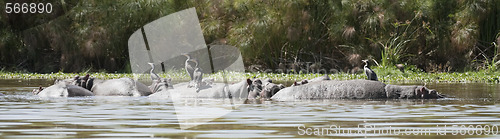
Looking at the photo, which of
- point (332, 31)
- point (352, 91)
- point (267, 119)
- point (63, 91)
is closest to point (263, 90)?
point (352, 91)

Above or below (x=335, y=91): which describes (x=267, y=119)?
below

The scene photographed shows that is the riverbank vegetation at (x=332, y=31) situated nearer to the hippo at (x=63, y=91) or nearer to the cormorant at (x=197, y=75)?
the cormorant at (x=197, y=75)

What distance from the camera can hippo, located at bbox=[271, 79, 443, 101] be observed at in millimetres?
11086

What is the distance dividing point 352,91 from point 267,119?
12.8 feet

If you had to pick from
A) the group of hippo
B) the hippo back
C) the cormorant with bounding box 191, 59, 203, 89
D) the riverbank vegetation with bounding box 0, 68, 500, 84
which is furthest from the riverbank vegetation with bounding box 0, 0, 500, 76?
the hippo back

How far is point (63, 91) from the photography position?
11.8 m

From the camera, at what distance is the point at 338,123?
23.3 ft

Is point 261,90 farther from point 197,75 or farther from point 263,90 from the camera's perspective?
point 197,75

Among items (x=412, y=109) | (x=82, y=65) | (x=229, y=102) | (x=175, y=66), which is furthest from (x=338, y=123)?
(x=82, y=65)

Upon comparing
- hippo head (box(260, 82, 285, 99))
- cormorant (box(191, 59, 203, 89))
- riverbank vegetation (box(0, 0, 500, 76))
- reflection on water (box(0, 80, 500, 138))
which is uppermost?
riverbank vegetation (box(0, 0, 500, 76))

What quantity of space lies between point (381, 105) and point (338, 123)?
2577 millimetres

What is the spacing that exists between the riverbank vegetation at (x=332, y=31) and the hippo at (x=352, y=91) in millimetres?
6642

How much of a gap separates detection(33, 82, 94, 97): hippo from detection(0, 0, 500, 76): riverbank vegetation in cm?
→ 667

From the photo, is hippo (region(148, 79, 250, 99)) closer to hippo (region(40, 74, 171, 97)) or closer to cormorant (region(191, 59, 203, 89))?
cormorant (region(191, 59, 203, 89))
